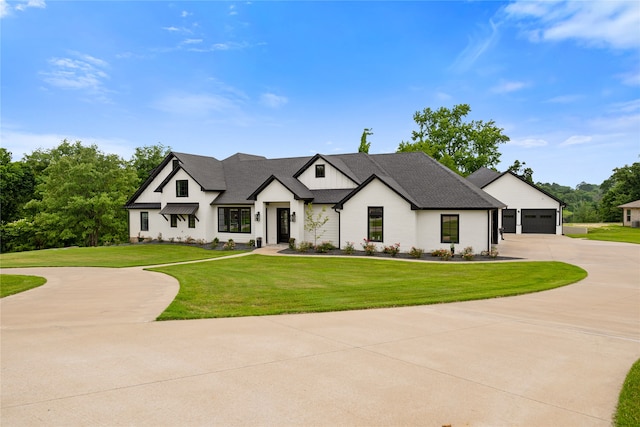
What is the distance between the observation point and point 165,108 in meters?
33.0

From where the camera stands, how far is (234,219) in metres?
29.7

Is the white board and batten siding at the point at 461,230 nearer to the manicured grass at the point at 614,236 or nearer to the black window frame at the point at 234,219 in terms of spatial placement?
the black window frame at the point at 234,219

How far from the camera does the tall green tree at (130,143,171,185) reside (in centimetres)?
5075

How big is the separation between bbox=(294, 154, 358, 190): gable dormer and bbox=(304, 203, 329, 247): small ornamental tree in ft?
6.24

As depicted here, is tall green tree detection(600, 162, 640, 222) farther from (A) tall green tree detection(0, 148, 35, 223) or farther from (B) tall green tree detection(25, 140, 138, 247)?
(A) tall green tree detection(0, 148, 35, 223)

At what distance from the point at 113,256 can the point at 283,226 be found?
11106mm

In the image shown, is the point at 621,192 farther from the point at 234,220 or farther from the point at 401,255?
the point at 234,220

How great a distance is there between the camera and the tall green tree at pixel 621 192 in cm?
5866

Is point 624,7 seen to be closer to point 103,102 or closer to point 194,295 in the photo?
point 194,295

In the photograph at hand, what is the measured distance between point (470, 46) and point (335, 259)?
15921 millimetres

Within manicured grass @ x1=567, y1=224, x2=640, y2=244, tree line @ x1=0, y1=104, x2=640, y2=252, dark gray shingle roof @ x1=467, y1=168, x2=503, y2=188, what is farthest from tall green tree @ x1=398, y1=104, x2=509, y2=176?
manicured grass @ x1=567, y1=224, x2=640, y2=244

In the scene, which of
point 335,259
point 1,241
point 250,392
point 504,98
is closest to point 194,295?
point 250,392

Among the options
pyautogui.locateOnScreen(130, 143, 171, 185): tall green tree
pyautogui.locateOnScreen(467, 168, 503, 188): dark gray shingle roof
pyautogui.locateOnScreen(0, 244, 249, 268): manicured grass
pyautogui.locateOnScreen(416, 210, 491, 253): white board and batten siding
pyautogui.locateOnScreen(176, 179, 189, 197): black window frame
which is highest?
pyautogui.locateOnScreen(130, 143, 171, 185): tall green tree

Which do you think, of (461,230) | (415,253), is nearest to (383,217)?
(415,253)
